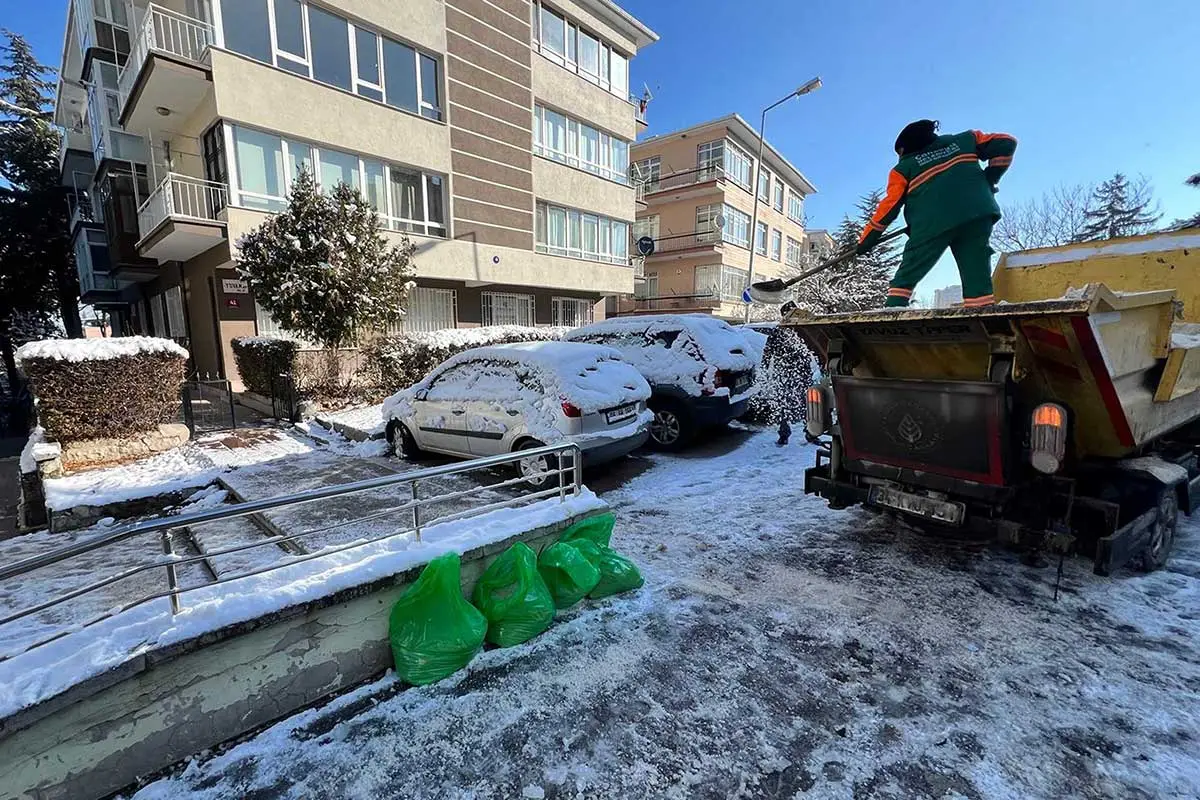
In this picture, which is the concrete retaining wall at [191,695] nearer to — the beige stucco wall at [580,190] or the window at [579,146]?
the beige stucco wall at [580,190]

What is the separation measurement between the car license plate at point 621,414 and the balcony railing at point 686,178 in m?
25.5

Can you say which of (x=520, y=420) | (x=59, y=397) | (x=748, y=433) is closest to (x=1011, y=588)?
(x=520, y=420)

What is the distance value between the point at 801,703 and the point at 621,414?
13.4 ft

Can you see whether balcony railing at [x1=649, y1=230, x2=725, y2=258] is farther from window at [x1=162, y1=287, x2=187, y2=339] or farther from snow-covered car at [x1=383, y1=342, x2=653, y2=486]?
snow-covered car at [x1=383, y1=342, x2=653, y2=486]

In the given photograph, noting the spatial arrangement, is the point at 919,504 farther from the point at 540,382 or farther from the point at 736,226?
the point at 736,226

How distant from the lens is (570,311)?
21.0 metres

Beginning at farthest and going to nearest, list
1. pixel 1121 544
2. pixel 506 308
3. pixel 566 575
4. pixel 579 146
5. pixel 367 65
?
pixel 579 146
pixel 506 308
pixel 367 65
pixel 566 575
pixel 1121 544

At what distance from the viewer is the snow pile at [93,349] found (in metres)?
6.39

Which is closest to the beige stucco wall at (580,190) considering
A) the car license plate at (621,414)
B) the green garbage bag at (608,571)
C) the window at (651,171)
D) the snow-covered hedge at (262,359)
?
the snow-covered hedge at (262,359)

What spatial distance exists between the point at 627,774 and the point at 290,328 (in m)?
9.97

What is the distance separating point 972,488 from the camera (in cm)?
353

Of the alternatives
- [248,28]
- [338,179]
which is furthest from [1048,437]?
[248,28]

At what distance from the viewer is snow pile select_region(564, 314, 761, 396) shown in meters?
7.54

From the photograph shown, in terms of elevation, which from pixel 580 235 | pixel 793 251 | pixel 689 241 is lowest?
pixel 580 235
